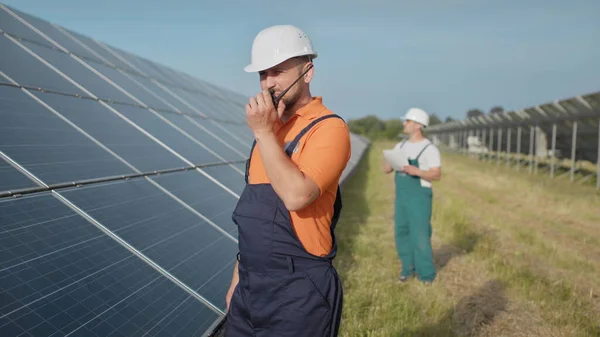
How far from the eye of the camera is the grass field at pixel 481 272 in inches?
200

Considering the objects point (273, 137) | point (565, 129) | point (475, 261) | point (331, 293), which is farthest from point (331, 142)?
point (565, 129)

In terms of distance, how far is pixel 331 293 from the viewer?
2.34 metres

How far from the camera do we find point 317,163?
7.07 ft

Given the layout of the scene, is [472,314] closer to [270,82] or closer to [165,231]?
[165,231]

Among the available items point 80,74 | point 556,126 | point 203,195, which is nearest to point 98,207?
point 203,195

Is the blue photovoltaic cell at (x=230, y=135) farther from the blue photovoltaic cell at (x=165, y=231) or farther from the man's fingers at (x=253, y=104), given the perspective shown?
the man's fingers at (x=253, y=104)

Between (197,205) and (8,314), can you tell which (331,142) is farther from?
(197,205)

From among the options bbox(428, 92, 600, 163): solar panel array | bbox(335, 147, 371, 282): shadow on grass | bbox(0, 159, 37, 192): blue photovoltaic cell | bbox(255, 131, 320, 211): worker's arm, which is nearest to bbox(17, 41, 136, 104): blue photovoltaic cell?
bbox(0, 159, 37, 192): blue photovoltaic cell

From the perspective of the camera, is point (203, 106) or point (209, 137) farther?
point (203, 106)

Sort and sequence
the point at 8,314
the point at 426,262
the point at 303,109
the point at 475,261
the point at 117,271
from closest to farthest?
the point at 8,314, the point at 303,109, the point at 117,271, the point at 426,262, the point at 475,261

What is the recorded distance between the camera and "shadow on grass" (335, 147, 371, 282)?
678 cm

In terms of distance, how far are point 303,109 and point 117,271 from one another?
1.33m

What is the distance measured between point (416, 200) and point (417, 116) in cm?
105

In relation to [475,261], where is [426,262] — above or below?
above
